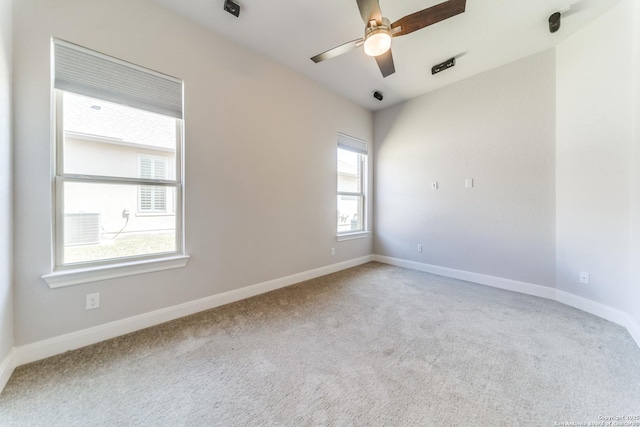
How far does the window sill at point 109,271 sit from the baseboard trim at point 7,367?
445mm

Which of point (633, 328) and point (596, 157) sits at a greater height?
point (596, 157)

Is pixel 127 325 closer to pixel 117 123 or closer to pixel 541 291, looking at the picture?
pixel 117 123

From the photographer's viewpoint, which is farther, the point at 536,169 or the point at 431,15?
the point at 536,169

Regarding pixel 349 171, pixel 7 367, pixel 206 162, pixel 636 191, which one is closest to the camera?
pixel 7 367

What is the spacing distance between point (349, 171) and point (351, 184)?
245mm

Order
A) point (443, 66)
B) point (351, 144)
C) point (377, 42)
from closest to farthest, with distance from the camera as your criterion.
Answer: point (377, 42), point (443, 66), point (351, 144)

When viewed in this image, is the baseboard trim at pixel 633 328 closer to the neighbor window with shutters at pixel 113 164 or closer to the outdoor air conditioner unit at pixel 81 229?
the neighbor window with shutters at pixel 113 164

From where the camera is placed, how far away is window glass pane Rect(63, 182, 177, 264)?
6.01ft

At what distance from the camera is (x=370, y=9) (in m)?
1.64

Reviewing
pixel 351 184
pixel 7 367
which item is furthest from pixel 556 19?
pixel 7 367

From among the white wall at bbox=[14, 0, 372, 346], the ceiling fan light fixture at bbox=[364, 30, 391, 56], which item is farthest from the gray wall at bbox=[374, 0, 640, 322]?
the ceiling fan light fixture at bbox=[364, 30, 391, 56]

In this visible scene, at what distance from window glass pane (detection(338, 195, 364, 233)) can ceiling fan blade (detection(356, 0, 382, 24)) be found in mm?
2579

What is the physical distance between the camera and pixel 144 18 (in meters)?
2.03

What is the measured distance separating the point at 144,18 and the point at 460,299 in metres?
4.29
